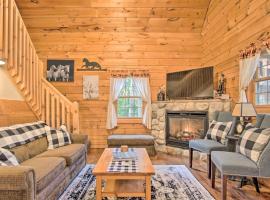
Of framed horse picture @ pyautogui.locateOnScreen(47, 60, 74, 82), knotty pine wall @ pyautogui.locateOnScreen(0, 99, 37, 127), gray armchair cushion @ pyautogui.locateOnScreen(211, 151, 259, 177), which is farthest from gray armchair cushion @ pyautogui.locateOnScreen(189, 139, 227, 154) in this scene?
framed horse picture @ pyautogui.locateOnScreen(47, 60, 74, 82)

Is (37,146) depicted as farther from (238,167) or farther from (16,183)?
(238,167)

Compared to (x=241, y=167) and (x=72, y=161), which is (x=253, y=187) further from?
(x=72, y=161)

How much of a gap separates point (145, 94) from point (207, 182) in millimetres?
3109

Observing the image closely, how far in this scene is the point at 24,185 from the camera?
2.17 meters

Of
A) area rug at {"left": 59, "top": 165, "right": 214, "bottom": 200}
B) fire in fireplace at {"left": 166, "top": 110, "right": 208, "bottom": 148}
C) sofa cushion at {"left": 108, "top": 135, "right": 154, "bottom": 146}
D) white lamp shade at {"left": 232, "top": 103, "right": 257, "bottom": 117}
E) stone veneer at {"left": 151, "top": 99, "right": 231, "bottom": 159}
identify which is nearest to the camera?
area rug at {"left": 59, "top": 165, "right": 214, "bottom": 200}

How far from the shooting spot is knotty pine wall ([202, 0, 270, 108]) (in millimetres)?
3998

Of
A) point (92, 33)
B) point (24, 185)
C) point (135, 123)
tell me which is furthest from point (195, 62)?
point (24, 185)

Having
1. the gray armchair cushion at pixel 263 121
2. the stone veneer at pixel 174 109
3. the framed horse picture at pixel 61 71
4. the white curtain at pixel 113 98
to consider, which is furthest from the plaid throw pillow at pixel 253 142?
the framed horse picture at pixel 61 71

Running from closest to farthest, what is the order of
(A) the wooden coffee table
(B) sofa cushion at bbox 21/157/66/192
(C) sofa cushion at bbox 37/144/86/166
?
1. (B) sofa cushion at bbox 21/157/66/192
2. (A) the wooden coffee table
3. (C) sofa cushion at bbox 37/144/86/166

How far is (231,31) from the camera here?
4.95 metres

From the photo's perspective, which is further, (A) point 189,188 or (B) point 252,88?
(B) point 252,88

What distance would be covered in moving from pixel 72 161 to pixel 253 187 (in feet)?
8.46

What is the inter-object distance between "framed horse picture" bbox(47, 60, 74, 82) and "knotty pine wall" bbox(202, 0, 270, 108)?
11.3ft

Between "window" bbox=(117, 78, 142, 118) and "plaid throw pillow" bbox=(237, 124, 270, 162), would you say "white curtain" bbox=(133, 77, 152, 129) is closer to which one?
"window" bbox=(117, 78, 142, 118)
